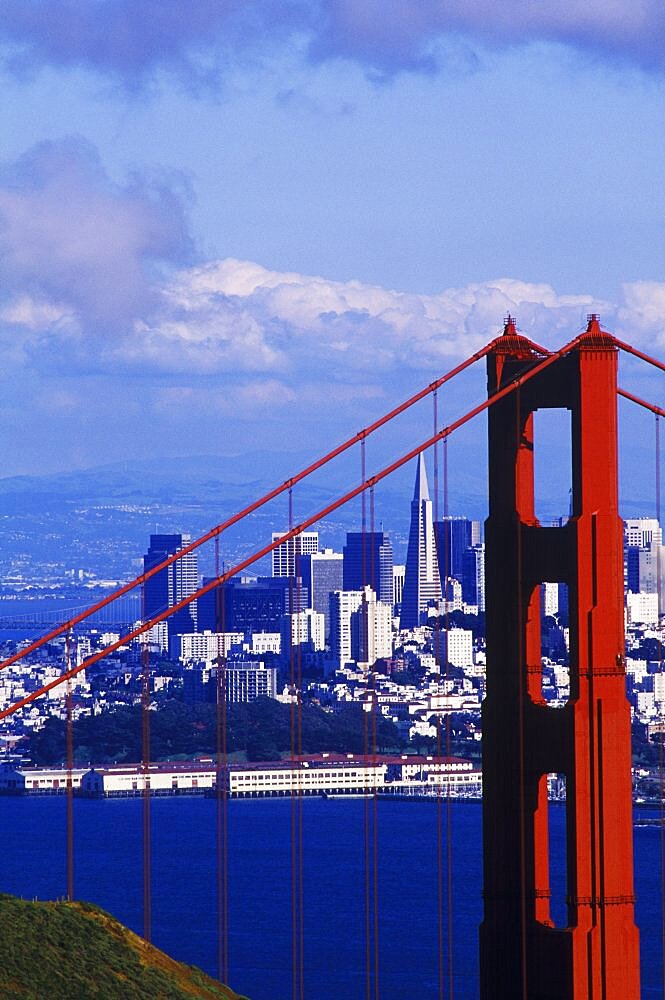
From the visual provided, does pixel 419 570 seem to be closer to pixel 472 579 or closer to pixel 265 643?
pixel 472 579

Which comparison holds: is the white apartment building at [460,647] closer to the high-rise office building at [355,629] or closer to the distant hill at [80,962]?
the high-rise office building at [355,629]

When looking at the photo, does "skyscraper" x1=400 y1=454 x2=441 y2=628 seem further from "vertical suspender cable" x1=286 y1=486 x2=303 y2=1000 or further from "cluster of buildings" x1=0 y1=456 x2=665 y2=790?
"vertical suspender cable" x1=286 y1=486 x2=303 y2=1000

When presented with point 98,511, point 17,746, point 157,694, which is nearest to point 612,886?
point 17,746

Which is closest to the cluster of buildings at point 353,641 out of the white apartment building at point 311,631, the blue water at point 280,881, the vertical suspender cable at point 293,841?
the white apartment building at point 311,631

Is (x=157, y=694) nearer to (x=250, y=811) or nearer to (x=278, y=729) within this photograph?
(x=278, y=729)

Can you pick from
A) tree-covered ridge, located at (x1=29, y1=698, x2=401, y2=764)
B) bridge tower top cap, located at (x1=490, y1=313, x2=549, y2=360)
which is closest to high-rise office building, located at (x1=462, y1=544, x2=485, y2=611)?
tree-covered ridge, located at (x1=29, y1=698, x2=401, y2=764)

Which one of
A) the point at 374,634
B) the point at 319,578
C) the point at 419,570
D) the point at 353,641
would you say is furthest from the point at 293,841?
the point at 419,570
